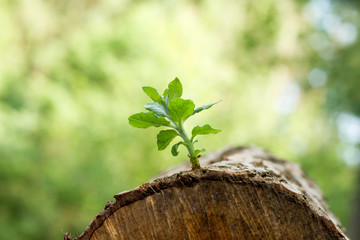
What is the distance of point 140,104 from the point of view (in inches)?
315

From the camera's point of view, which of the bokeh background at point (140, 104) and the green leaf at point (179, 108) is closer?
the green leaf at point (179, 108)

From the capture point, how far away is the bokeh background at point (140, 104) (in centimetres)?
825

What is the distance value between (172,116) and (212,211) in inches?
9.1

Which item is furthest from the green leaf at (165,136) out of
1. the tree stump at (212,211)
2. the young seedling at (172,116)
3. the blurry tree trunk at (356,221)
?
the blurry tree trunk at (356,221)

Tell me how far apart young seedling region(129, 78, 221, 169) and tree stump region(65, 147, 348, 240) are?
74 mm

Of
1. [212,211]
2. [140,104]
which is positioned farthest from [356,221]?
[212,211]

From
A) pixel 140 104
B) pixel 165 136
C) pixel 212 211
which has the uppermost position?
pixel 140 104

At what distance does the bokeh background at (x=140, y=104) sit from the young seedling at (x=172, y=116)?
21.8 ft

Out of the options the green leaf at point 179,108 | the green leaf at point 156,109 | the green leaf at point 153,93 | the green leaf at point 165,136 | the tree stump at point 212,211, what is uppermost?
the green leaf at point 153,93

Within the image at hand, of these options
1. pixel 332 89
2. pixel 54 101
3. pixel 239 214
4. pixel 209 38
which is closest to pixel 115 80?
pixel 54 101

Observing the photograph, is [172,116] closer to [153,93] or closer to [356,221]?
[153,93]

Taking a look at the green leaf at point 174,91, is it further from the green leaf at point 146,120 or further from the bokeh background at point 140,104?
the bokeh background at point 140,104

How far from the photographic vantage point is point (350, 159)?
1188cm

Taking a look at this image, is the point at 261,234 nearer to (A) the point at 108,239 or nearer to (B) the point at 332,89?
(A) the point at 108,239
